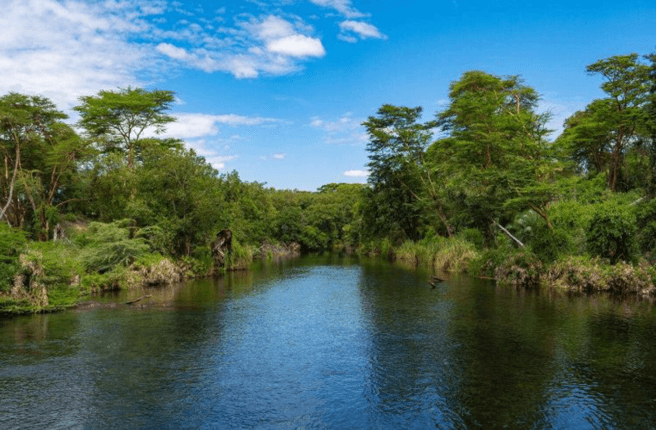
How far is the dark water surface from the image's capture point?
31.6 feet

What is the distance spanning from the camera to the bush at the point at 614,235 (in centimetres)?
2333

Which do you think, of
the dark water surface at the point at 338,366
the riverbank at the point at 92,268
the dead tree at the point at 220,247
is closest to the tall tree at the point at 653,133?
the dark water surface at the point at 338,366

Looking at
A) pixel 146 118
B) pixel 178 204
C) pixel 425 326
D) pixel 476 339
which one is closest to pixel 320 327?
pixel 425 326

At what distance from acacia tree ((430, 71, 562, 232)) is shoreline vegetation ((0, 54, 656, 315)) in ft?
0.47

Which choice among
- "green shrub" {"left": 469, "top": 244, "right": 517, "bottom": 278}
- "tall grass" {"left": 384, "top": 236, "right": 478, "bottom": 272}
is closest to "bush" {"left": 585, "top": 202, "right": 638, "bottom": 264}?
"green shrub" {"left": 469, "top": 244, "right": 517, "bottom": 278}

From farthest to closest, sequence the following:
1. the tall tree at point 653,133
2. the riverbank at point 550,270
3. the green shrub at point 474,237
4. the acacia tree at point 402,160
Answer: the acacia tree at point 402,160, the green shrub at point 474,237, the tall tree at point 653,133, the riverbank at point 550,270

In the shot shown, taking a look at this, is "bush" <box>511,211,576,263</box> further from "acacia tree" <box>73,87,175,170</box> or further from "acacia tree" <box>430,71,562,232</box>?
"acacia tree" <box>73,87,175,170</box>

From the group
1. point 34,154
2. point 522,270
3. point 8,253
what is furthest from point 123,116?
point 522,270

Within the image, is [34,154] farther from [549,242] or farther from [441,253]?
[549,242]

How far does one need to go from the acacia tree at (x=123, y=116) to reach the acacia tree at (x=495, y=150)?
88.5 ft

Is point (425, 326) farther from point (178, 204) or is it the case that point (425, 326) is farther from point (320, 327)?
point (178, 204)

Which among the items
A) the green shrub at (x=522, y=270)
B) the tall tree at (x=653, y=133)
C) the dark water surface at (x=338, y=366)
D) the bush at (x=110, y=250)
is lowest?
the dark water surface at (x=338, y=366)

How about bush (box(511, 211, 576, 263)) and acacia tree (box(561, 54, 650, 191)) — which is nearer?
bush (box(511, 211, 576, 263))

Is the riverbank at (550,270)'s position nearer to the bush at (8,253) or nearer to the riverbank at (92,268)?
the riverbank at (92,268)
